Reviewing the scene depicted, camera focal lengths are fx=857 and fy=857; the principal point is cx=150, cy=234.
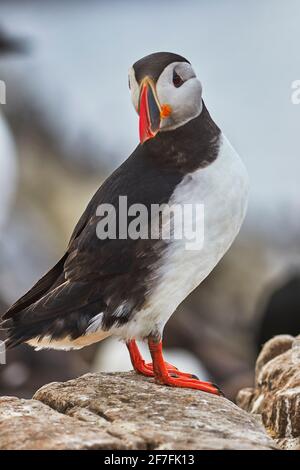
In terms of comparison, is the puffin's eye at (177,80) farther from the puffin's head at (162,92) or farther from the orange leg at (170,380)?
the orange leg at (170,380)

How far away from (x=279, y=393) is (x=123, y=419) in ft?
2.15

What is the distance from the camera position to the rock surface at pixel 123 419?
2.08 metres

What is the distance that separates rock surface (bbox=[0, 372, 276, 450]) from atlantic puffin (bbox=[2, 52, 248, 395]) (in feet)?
0.55

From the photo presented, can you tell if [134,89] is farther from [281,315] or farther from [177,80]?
[281,315]

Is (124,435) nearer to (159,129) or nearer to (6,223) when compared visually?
(159,129)

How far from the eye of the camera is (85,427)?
7.20 ft

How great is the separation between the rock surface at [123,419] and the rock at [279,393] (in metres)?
0.23

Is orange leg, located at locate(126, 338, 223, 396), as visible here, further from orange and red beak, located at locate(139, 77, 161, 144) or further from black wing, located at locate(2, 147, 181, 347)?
orange and red beak, located at locate(139, 77, 161, 144)

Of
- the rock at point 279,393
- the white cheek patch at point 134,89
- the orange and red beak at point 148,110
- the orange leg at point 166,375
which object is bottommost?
the rock at point 279,393

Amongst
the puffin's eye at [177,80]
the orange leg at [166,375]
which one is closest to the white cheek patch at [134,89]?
the puffin's eye at [177,80]

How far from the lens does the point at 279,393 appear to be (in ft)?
8.89

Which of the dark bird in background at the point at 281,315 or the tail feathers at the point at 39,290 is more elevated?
the tail feathers at the point at 39,290

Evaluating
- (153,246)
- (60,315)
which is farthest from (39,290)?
(153,246)

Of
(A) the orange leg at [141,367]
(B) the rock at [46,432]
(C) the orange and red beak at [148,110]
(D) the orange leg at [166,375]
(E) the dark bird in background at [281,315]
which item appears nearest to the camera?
(B) the rock at [46,432]
